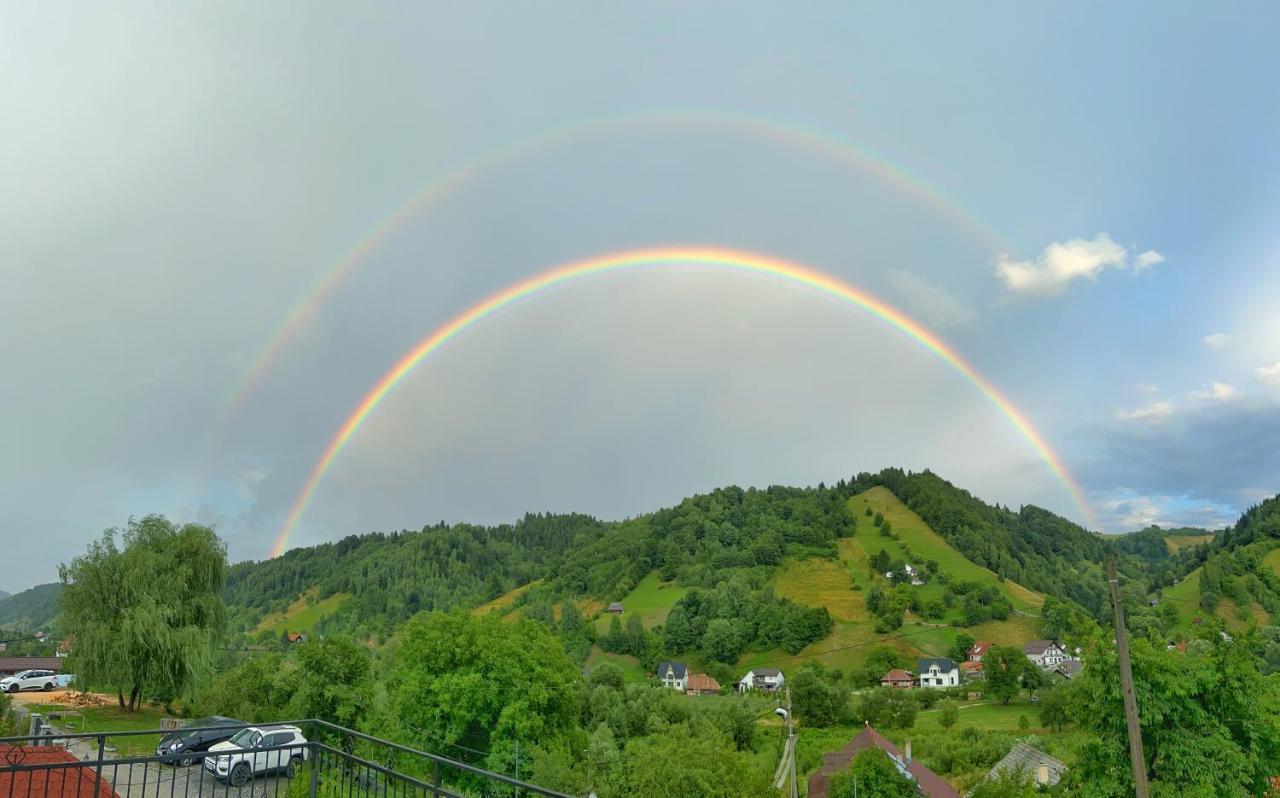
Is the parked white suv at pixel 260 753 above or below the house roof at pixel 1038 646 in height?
above

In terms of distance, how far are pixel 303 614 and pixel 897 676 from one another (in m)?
137

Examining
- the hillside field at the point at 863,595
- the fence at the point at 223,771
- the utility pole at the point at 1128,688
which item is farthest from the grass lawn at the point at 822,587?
the utility pole at the point at 1128,688

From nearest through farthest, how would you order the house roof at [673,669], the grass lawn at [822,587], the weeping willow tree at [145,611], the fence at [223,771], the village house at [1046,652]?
the fence at [223,771] < the weeping willow tree at [145,611] < the house roof at [673,669] < the village house at [1046,652] < the grass lawn at [822,587]

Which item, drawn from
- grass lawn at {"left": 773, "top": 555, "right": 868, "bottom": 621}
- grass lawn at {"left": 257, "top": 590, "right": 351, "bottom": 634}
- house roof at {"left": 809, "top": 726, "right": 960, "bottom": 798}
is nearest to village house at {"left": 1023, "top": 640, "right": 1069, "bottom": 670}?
grass lawn at {"left": 773, "top": 555, "right": 868, "bottom": 621}

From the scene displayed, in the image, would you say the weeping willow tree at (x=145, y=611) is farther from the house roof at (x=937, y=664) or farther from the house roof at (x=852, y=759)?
the house roof at (x=937, y=664)

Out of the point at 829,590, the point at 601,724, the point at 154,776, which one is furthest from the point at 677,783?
the point at 829,590

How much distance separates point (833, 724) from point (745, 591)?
5904 centimetres

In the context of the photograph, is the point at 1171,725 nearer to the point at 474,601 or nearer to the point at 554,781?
the point at 554,781

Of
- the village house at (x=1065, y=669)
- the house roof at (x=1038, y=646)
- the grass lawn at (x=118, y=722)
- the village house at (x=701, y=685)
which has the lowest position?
the village house at (x=701, y=685)

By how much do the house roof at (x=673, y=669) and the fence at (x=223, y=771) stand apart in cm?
9552

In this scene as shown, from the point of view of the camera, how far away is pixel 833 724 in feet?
294

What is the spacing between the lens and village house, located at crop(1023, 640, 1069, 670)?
122 m

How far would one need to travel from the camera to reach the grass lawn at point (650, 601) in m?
146

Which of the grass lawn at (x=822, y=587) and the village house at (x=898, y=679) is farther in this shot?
the grass lawn at (x=822, y=587)
